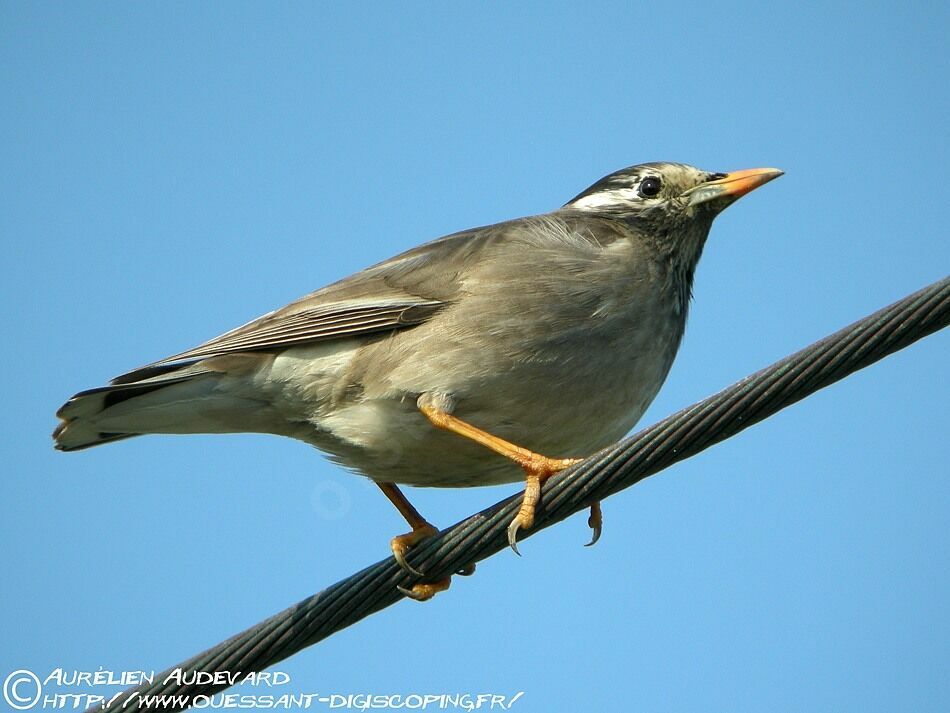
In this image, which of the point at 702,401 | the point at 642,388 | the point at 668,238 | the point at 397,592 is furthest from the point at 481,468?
the point at 702,401

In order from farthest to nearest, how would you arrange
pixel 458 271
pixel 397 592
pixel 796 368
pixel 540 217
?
1. pixel 540 217
2. pixel 458 271
3. pixel 397 592
4. pixel 796 368

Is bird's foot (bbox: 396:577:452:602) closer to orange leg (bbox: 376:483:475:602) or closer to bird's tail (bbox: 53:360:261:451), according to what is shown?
orange leg (bbox: 376:483:475:602)

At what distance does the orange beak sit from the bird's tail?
3.07 metres

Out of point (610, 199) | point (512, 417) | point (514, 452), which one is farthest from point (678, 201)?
point (514, 452)

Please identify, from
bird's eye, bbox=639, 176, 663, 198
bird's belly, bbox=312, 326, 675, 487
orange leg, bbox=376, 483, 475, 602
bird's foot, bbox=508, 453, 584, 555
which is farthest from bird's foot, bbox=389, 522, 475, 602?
bird's eye, bbox=639, 176, 663, 198

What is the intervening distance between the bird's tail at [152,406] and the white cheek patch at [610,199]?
2.67m

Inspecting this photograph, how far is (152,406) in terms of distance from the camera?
641cm

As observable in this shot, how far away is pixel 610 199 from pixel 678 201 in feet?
1.58

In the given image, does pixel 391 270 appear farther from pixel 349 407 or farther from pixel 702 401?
pixel 702 401

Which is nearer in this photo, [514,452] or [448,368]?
[514,452]

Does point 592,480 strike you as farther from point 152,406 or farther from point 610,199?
point 610,199

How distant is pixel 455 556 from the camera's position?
16.1 ft

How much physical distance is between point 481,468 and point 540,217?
1.63 m

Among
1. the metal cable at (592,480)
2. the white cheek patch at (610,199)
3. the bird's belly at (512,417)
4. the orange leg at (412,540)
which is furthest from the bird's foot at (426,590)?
the white cheek patch at (610,199)
